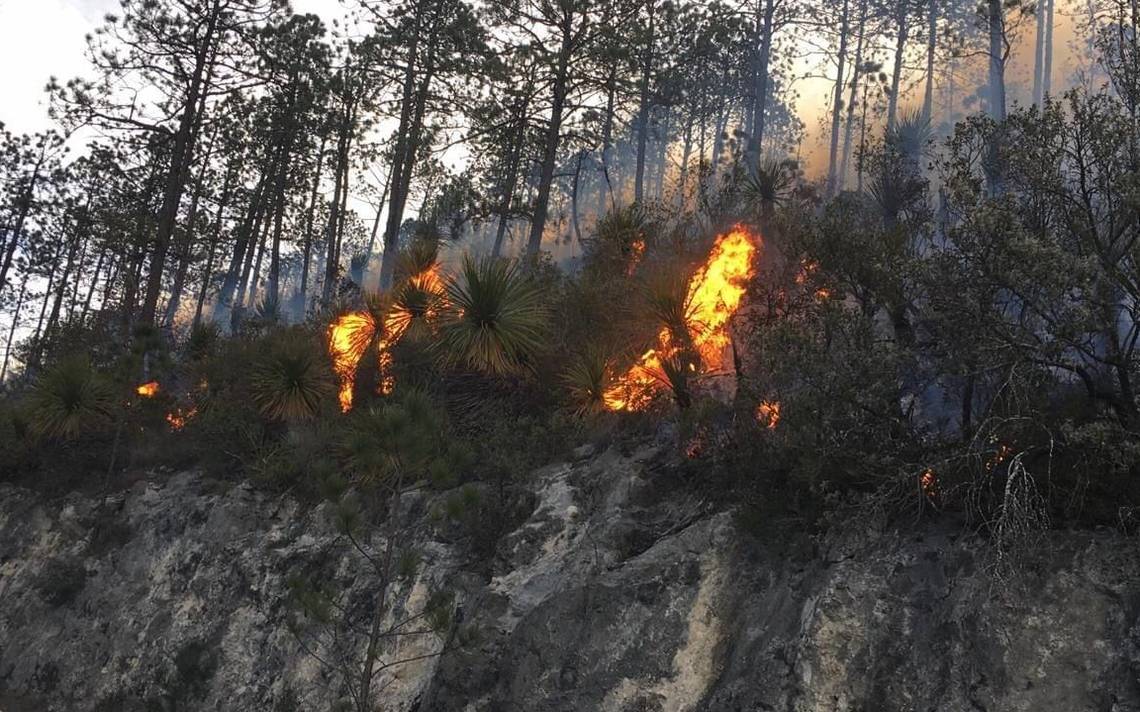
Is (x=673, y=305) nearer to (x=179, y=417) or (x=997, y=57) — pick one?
(x=179, y=417)

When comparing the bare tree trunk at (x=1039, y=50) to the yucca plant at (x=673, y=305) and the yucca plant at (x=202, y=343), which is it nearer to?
the yucca plant at (x=673, y=305)

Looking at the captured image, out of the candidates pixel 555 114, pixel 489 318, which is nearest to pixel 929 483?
pixel 489 318

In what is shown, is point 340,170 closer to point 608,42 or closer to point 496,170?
point 496,170

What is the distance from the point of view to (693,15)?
91.6ft

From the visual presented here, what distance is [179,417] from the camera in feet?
56.7

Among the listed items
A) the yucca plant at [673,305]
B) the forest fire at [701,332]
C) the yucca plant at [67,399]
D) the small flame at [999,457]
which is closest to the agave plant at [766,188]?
the forest fire at [701,332]

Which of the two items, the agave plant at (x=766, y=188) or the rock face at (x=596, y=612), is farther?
the agave plant at (x=766, y=188)

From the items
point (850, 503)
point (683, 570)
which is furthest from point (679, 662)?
point (850, 503)

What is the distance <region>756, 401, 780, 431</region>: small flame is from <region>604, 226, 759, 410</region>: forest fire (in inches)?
81.4

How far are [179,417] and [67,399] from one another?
232 cm

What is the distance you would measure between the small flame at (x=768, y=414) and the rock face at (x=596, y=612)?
1.37 m

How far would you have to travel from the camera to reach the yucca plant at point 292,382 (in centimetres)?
1445

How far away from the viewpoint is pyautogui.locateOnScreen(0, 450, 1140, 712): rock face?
20.7 ft

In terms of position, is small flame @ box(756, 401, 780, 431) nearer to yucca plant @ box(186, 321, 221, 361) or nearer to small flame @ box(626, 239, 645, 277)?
small flame @ box(626, 239, 645, 277)
